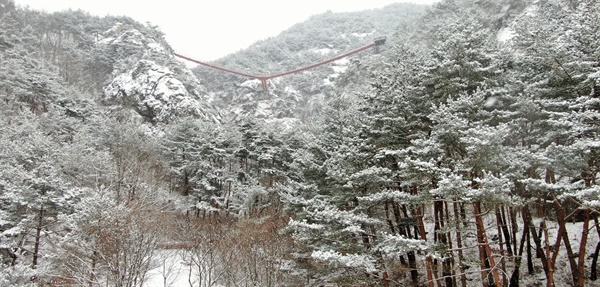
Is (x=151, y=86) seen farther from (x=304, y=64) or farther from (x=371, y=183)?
(x=304, y=64)

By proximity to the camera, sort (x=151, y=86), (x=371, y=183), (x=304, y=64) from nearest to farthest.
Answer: (x=371, y=183), (x=151, y=86), (x=304, y=64)

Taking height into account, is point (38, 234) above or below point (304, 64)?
below

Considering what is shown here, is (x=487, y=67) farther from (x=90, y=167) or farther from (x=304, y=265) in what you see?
(x=90, y=167)

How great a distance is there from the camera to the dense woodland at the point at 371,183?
9641 mm

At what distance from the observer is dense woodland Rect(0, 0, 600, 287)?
380 inches

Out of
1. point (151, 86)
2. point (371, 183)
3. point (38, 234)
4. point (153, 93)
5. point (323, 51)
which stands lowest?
point (38, 234)

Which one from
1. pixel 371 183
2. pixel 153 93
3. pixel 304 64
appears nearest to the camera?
pixel 371 183

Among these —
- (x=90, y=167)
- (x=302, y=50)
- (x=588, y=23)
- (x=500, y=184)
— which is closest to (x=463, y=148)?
(x=500, y=184)

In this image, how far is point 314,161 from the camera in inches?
607

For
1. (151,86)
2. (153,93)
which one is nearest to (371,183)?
(153,93)

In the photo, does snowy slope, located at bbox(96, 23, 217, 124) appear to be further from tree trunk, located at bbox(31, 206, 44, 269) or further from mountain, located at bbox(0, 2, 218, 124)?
tree trunk, located at bbox(31, 206, 44, 269)

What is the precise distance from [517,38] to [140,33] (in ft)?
176

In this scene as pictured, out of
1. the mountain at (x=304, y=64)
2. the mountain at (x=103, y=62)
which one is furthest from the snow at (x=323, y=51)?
the mountain at (x=103, y=62)

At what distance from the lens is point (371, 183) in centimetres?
1240
